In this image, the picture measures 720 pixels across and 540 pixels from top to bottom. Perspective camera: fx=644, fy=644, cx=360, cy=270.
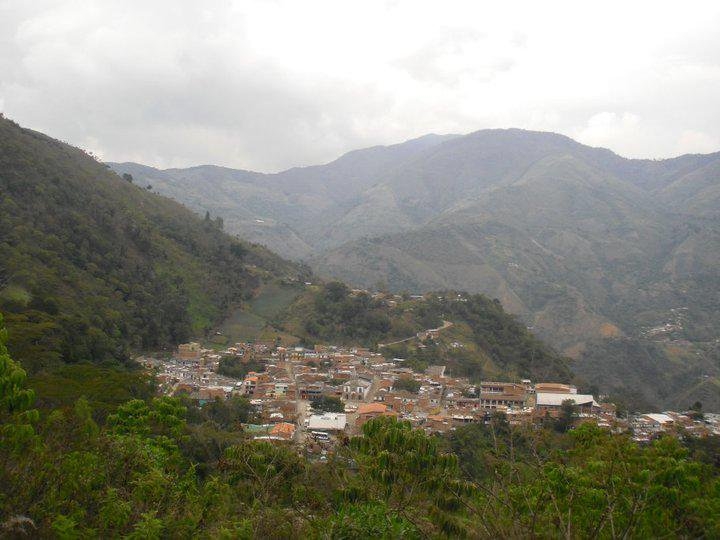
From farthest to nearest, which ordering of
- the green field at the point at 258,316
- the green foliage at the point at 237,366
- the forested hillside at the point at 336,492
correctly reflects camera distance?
the green field at the point at 258,316, the green foliage at the point at 237,366, the forested hillside at the point at 336,492

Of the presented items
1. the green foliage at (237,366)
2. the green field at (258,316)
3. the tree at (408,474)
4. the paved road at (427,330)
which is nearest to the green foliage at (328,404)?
the green foliage at (237,366)

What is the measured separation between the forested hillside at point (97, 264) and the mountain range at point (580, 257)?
19.9 m

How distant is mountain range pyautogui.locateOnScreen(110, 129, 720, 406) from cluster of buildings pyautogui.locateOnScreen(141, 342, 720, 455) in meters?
13.7

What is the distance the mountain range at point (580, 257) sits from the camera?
219 ft

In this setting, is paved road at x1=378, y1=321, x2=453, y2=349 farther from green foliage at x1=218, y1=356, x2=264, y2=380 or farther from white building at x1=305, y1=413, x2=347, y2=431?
white building at x1=305, y1=413, x2=347, y2=431

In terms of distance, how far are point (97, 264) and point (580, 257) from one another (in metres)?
96.0

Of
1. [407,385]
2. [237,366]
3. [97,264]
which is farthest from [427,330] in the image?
[97,264]

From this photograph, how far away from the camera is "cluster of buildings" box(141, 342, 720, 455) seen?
2753 centimetres

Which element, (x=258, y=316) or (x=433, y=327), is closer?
(x=258, y=316)

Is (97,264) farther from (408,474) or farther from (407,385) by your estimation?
(408,474)

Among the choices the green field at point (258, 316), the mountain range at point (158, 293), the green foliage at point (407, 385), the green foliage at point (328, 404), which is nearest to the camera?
the green foliage at point (328, 404)

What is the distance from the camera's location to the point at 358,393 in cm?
3331

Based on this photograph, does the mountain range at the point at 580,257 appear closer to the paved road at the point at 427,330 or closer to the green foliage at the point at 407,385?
the paved road at the point at 427,330

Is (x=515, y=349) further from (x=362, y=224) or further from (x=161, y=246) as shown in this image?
(x=362, y=224)
